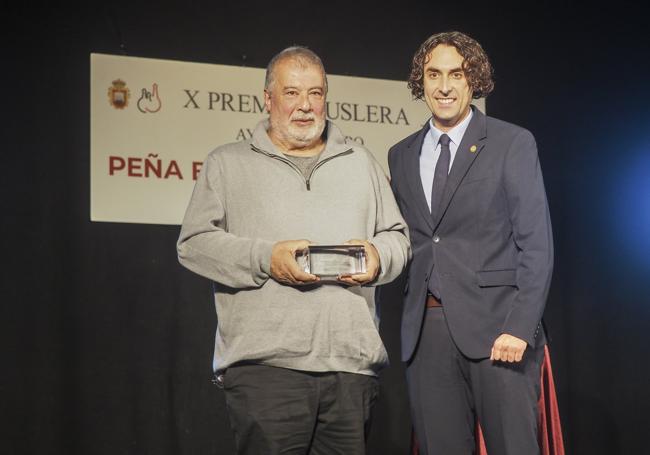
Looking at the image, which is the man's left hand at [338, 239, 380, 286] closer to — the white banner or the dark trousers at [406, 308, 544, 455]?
the dark trousers at [406, 308, 544, 455]

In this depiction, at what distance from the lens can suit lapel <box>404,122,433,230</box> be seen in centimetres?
276

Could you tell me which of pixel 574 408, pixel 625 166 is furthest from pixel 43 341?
pixel 625 166

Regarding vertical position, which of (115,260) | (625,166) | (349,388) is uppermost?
(625,166)

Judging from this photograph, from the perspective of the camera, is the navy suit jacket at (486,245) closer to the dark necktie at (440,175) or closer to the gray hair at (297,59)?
the dark necktie at (440,175)

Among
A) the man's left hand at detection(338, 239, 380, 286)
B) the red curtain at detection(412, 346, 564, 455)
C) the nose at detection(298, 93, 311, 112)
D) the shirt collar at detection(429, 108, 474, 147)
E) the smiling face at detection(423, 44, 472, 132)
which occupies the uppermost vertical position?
the smiling face at detection(423, 44, 472, 132)

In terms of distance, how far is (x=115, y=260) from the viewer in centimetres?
411

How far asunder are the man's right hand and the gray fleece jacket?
0.03 meters

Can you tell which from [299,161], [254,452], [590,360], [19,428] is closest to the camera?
[254,452]

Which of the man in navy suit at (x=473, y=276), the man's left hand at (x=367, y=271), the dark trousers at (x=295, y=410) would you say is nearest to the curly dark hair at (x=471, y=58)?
the man in navy suit at (x=473, y=276)

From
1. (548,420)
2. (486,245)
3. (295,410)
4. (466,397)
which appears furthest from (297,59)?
(548,420)

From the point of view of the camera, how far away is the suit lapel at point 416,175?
109 inches

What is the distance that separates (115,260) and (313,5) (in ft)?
5.10

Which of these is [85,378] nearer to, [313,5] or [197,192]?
[197,192]

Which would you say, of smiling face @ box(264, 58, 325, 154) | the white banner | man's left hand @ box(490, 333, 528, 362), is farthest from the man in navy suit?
the white banner
